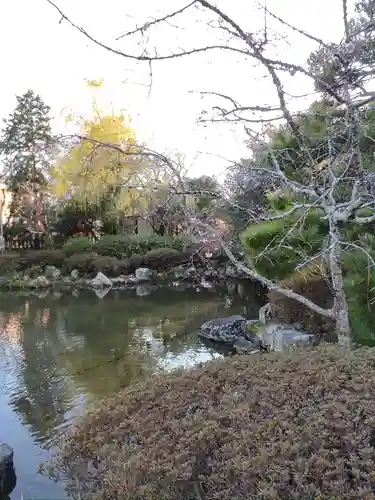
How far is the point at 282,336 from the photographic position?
539 cm

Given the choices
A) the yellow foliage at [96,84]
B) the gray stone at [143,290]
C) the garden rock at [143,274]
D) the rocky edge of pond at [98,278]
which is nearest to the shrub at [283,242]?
the gray stone at [143,290]

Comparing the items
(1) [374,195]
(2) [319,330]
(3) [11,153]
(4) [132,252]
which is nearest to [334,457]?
(1) [374,195]

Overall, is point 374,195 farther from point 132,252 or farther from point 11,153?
point 11,153

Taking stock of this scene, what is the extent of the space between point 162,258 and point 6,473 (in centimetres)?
1108

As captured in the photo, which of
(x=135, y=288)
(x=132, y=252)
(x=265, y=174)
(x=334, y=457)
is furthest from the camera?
(x=132, y=252)

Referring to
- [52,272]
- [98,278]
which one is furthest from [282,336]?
[52,272]

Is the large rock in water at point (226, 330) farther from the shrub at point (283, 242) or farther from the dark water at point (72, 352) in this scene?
the shrub at point (283, 242)

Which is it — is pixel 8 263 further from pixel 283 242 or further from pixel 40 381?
pixel 283 242

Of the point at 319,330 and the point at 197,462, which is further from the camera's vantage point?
the point at 319,330

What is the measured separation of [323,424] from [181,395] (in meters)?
0.80

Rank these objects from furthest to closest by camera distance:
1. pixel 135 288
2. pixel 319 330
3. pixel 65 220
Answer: pixel 65 220 < pixel 135 288 < pixel 319 330

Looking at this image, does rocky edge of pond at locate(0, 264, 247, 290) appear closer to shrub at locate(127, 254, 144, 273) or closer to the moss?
shrub at locate(127, 254, 144, 273)

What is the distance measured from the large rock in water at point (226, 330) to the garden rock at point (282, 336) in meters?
0.24

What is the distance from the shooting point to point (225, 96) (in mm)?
2643
